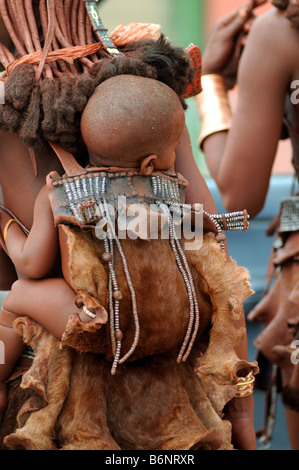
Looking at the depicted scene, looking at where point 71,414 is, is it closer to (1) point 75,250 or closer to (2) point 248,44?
(1) point 75,250

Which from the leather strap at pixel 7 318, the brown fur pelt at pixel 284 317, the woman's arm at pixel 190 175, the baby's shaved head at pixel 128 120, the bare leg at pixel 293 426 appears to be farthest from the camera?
the bare leg at pixel 293 426

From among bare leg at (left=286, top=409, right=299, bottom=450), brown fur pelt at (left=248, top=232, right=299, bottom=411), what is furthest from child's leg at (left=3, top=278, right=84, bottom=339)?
bare leg at (left=286, top=409, right=299, bottom=450)

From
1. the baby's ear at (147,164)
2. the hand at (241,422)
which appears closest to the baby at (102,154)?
the baby's ear at (147,164)

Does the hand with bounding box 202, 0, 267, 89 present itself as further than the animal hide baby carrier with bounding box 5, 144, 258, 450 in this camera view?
Yes

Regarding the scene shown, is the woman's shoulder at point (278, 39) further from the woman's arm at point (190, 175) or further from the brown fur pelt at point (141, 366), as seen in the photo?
the brown fur pelt at point (141, 366)

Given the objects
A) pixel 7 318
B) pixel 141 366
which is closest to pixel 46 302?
pixel 7 318

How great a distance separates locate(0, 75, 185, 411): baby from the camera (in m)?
1.05

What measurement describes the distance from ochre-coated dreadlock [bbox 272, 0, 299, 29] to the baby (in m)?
0.81

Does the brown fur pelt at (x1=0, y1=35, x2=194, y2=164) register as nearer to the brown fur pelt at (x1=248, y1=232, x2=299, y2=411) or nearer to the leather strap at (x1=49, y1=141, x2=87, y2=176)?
the leather strap at (x1=49, y1=141, x2=87, y2=176)

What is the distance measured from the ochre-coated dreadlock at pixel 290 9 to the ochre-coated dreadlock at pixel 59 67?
660 mm

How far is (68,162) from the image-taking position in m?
1.12

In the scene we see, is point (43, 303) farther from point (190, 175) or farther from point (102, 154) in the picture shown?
point (190, 175)

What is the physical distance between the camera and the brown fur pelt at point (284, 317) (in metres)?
1.96

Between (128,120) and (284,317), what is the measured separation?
44.5 inches
